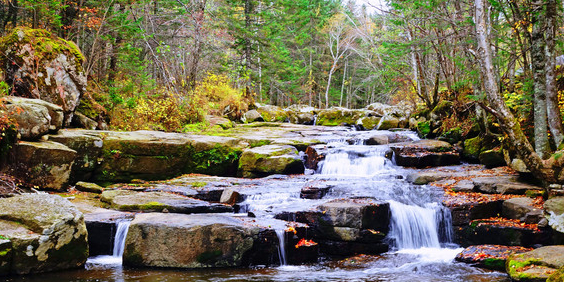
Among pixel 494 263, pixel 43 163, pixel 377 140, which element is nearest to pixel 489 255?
pixel 494 263

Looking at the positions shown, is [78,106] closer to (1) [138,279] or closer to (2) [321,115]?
(1) [138,279]

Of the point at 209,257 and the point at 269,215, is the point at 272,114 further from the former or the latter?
the point at 209,257

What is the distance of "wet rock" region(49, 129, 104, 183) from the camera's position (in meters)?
9.46

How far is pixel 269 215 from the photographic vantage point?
7703 millimetres

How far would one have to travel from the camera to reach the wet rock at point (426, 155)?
12.3m

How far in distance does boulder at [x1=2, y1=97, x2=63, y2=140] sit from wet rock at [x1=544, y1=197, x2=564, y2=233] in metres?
10.5

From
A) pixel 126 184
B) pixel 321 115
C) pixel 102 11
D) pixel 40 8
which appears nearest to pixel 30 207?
pixel 126 184

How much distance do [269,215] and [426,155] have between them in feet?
22.7

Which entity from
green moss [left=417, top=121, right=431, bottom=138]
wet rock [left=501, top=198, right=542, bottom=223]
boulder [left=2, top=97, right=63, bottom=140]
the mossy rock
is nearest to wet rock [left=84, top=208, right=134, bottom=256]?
boulder [left=2, top=97, right=63, bottom=140]

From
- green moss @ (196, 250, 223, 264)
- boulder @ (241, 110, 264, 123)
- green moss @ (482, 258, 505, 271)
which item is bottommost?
green moss @ (482, 258, 505, 271)

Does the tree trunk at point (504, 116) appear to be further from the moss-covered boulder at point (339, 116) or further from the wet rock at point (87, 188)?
the moss-covered boulder at point (339, 116)

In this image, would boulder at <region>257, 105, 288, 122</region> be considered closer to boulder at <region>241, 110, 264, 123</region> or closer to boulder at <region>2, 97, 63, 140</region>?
boulder at <region>241, 110, 264, 123</region>

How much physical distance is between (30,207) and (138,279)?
2136mm

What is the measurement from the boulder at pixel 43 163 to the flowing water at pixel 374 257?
3.14m
